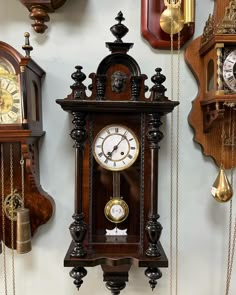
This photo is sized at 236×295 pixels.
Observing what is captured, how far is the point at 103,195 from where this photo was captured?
97 centimetres

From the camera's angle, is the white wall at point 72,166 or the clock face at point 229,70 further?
the white wall at point 72,166

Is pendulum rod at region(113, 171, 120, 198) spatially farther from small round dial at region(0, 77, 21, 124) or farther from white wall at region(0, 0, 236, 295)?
small round dial at region(0, 77, 21, 124)

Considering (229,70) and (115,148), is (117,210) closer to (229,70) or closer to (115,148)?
(115,148)

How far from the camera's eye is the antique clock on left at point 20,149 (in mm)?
899

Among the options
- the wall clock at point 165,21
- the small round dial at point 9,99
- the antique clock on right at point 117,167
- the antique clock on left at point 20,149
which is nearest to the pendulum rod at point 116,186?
the antique clock on right at point 117,167

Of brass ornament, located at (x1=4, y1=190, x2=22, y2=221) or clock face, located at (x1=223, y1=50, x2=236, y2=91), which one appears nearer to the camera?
clock face, located at (x1=223, y1=50, x2=236, y2=91)

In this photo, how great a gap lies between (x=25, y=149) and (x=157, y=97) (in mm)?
393

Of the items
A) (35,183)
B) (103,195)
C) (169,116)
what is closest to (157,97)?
(169,116)

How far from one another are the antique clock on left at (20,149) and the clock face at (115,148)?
7.7 inches

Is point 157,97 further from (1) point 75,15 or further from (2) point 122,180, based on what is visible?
(1) point 75,15

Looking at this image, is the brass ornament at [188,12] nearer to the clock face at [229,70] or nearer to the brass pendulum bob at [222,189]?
the clock face at [229,70]

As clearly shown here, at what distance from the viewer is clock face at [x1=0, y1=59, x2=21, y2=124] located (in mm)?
918

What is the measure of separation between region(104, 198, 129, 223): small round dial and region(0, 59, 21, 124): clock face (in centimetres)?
36

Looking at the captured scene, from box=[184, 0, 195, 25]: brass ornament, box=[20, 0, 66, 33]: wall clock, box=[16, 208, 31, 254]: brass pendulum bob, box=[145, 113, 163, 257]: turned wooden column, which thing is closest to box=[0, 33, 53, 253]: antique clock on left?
box=[16, 208, 31, 254]: brass pendulum bob
